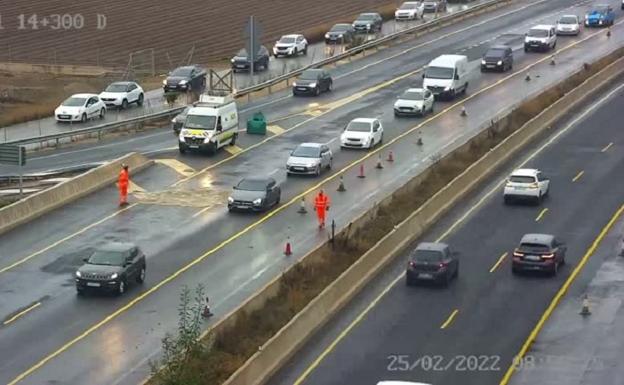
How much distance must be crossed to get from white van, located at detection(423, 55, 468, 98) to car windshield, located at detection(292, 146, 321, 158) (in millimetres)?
17820

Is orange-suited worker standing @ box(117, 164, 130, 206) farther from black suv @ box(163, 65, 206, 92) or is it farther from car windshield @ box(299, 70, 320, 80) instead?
car windshield @ box(299, 70, 320, 80)

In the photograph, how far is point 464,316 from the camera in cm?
4447

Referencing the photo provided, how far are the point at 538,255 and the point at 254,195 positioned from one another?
37.8 feet

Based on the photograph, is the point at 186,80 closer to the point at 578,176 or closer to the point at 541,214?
the point at 578,176

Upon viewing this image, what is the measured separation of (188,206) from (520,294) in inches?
580

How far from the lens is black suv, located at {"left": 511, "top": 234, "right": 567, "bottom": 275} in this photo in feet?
159

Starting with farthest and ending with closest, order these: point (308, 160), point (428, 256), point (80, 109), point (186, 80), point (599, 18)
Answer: point (599, 18)
point (186, 80)
point (80, 109)
point (308, 160)
point (428, 256)

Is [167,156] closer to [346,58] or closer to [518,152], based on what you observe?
[518,152]

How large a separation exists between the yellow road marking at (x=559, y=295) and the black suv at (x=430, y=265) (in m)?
3.52

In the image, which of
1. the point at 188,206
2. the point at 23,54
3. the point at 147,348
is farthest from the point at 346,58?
the point at 147,348

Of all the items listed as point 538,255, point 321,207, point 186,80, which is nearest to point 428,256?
point 538,255

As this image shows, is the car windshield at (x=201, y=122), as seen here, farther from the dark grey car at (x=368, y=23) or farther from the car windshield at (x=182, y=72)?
the dark grey car at (x=368, y=23)

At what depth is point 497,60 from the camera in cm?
8625

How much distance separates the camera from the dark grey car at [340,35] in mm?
96750
